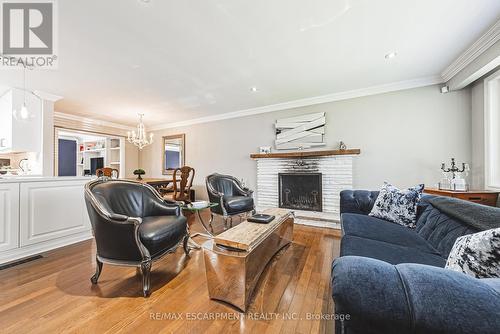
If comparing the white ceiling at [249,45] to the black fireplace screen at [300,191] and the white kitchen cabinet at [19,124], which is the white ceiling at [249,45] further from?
the black fireplace screen at [300,191]

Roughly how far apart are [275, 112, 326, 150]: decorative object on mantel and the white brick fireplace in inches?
9.2

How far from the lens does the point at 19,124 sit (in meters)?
3.27

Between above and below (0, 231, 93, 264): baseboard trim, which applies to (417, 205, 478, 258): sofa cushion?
above

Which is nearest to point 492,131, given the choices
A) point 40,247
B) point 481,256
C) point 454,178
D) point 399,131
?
point 454,178

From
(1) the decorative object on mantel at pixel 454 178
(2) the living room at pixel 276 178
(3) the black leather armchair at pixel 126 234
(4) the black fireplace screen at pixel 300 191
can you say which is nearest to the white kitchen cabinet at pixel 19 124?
(2) the living room at pixel 276 178

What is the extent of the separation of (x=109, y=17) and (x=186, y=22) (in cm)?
67

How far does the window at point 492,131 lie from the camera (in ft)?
8.06

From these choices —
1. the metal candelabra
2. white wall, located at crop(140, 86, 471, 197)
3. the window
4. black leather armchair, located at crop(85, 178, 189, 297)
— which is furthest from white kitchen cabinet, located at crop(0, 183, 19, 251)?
the window

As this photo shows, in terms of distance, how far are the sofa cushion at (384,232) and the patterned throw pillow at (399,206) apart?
0.09 m

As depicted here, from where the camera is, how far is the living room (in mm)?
1258

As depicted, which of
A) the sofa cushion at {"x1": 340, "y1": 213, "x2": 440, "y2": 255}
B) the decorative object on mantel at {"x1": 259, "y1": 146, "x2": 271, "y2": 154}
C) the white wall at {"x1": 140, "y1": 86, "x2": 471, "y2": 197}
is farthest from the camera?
the decorative object on mantel at {"x1": 259, "y1": 146, "x2": 271, "y2": 154}

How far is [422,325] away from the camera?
0.54 meters

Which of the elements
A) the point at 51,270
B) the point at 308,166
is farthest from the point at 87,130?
the point at 308,166

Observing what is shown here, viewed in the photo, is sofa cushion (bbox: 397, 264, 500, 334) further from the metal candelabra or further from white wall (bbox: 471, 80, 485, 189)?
white wall (bbox: 471, 80, 485, 189)
